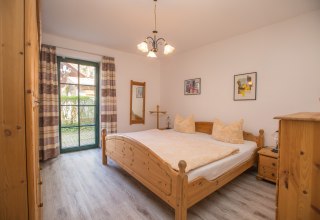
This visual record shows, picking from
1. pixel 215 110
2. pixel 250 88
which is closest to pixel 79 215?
pixel 215 110

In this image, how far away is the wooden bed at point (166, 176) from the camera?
1.53 meters

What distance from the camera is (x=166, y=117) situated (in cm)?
495

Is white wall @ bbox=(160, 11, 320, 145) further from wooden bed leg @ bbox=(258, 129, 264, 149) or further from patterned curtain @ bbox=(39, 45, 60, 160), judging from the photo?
patterned curtain @ bbox=(39, 45, 60, 160)

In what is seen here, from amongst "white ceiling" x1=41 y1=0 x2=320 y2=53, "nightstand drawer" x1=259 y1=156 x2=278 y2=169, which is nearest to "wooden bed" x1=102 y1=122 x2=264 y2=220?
"nightstand drawer" x1=259 y1=156 x2=278 y2=169

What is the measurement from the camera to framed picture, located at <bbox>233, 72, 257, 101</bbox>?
2.97 metres

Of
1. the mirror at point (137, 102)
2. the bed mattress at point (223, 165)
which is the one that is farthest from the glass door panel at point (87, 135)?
the bed mattress at point (223, 165)

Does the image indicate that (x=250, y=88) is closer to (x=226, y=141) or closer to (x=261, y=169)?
(x=226, y=141)

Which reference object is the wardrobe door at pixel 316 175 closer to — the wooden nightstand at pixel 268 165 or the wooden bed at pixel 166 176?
the wooden bed at pixel 166 176

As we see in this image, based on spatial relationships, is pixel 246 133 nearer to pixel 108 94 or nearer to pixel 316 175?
pixel 316 175

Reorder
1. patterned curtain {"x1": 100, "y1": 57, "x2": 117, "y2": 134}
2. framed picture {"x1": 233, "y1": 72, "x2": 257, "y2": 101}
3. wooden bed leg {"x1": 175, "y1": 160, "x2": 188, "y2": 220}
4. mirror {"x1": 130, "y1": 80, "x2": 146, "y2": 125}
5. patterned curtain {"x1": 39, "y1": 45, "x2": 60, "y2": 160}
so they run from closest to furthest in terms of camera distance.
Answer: wooden bed leg {"x1": 175, "y1": 160, "x2": 188, "y2": 220}, framed picture {"x1": 233, "y1": 72, "x2": 257, "y2": 101}, patterned curtain {"x1": 39, "y1": 45, "x2": 60, "y2": 160}, patterned curtain {"x1": 100, "y1": 57, "x2": 117, "y2": 134}, mirror {"x1": 130, "y1": 80, "x2": 146, "y2": 125}

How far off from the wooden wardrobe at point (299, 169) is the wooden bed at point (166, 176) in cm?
78

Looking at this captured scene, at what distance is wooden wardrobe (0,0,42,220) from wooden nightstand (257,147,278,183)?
114 inches

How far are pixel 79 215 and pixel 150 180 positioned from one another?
0.86m

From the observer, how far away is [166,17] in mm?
2559
